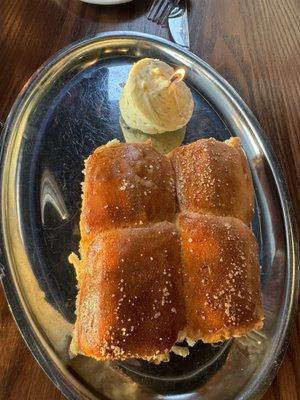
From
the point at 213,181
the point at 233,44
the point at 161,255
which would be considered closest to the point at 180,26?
the point at 233,44

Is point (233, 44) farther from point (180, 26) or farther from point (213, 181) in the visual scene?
point (213, 181)

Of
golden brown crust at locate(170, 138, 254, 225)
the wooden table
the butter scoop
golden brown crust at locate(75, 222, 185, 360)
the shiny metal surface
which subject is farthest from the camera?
the shiny metal surface

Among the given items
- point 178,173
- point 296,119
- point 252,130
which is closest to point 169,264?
point 178,173

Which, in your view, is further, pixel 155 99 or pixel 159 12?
pixel 159 12

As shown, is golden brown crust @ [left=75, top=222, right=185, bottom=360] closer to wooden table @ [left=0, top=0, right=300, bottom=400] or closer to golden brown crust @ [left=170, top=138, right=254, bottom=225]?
golden brown crust @ [left=170, top=138, right=254, bottom=225]

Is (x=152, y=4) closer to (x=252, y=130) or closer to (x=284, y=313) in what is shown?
(x=252, y=130)

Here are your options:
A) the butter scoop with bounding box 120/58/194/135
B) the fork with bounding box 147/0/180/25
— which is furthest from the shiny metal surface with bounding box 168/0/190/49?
the butter scoop with bounding box 120/58/194/135

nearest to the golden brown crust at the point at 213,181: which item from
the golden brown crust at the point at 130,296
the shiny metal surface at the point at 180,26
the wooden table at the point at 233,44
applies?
the golden brown crust at the point at 130,296

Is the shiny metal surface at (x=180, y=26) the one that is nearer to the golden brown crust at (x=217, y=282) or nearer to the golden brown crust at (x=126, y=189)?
the golden brown crust at (x=126, y=189)
